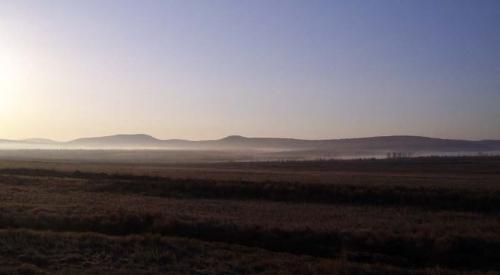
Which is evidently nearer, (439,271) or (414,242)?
(439,271)

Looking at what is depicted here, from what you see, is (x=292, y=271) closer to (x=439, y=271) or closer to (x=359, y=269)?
(x=359, y=269)

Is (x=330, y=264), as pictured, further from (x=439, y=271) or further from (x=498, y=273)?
(x=498, y=273)

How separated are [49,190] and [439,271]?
84.8ft

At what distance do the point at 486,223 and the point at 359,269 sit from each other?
11.1 m

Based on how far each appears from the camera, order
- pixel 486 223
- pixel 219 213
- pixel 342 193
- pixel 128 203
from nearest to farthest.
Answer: pixel 486 223 → pixel 219 213 → pixel 128 203 → pixel 342 193

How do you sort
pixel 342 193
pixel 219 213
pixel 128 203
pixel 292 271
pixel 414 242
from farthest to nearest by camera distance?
pixel 342 193 < pixel 128 203 < pixel 219 213 < pixel 414 242 < pixel 292 271

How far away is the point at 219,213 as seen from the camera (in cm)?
2497

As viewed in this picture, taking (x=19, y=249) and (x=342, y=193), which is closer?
(x=19, y=249)

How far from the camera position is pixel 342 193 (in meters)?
33.9

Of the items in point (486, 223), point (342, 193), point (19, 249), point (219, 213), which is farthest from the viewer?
point (342, 193)

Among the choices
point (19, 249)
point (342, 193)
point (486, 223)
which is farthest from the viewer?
point (342, 193)

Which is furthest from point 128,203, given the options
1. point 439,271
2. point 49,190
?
point 439,271

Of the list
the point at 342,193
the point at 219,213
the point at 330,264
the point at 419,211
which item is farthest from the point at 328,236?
the point at 342,193

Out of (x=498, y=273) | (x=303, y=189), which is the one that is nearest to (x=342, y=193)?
(x=303, y=189)
